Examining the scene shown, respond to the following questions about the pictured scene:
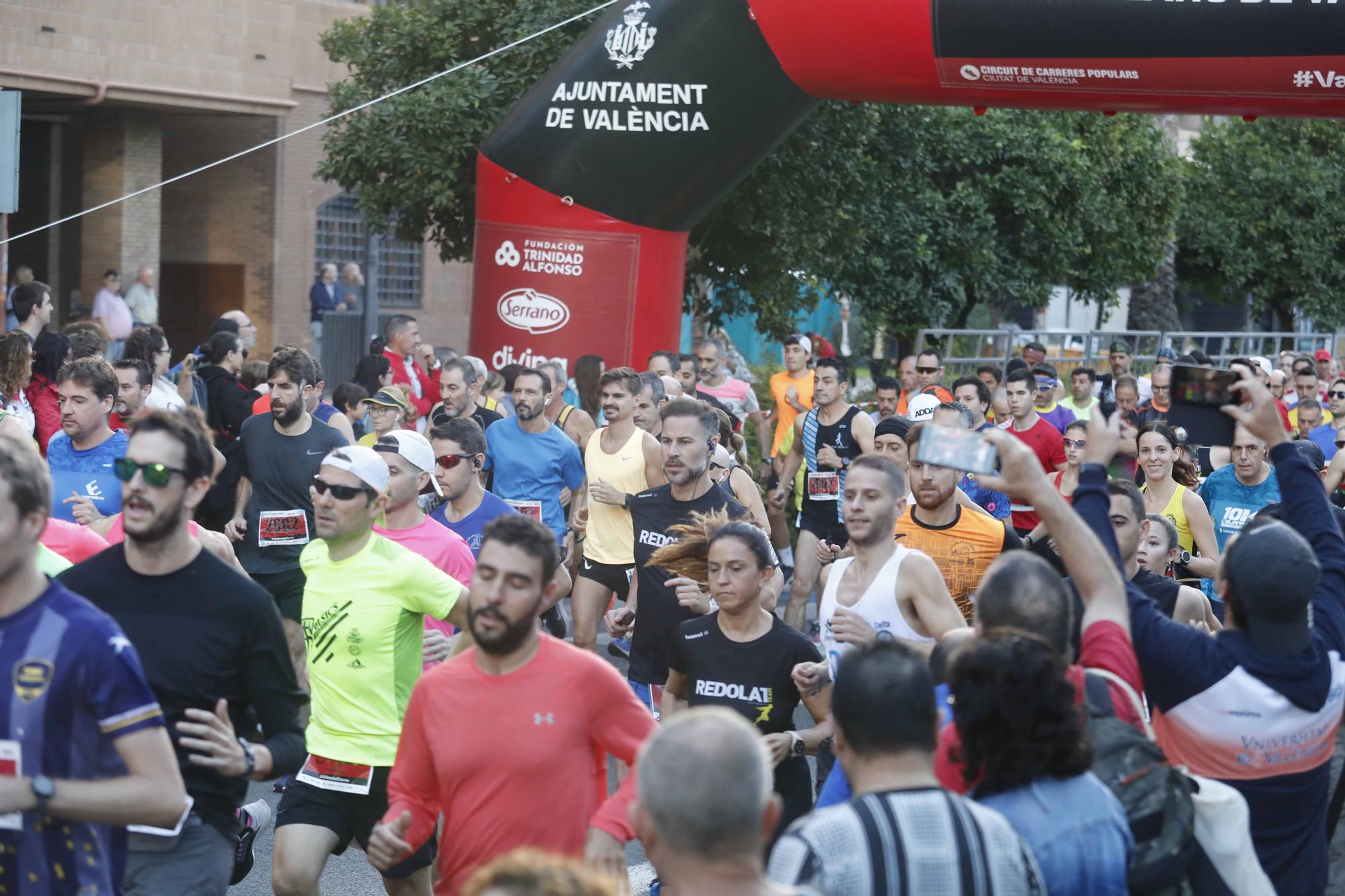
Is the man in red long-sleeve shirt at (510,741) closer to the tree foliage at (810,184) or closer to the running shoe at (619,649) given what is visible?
the running shoe at (619,649)

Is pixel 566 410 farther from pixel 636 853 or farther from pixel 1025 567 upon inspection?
pixel 1025 567

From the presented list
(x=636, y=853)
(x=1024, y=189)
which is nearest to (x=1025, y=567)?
(x=636, y=853)

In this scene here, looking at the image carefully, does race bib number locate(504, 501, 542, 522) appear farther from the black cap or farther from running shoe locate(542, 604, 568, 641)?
the black cap

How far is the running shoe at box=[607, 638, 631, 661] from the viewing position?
9934mm

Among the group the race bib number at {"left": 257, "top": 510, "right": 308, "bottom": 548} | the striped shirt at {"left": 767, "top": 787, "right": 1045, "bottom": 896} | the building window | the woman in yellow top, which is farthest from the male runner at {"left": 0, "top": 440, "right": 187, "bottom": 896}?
the building window

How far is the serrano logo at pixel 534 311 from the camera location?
43.0ft

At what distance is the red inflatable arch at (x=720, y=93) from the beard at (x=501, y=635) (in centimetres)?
775

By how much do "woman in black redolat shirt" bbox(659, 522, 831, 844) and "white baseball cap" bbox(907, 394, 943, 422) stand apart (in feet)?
14.3

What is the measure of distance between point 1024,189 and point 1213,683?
19.1 meters

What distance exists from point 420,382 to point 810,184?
4838 millimetres

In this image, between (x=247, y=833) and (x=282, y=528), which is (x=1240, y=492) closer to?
(x=282, y=528)

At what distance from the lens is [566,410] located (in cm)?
1081

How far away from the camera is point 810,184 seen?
16.0m

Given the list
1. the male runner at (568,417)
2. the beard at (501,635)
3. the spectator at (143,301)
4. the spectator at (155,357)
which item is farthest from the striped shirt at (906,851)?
the spectator at (143,301)
